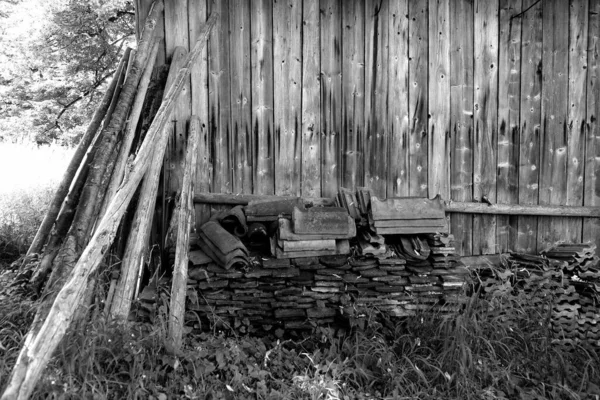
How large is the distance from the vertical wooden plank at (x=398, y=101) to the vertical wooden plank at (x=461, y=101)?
0.46 meters

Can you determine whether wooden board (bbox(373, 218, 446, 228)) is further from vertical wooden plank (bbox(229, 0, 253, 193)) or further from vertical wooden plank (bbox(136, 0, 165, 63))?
vertical wooden plank (bbox(136, 0, 165, 63))

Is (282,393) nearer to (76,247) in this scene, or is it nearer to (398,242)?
(76,247)

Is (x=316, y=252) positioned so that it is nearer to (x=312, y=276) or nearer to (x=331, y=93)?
(x=312, y=276)

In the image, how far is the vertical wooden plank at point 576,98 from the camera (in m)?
5.70

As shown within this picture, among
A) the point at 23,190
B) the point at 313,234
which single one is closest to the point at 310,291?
the point at 313,234

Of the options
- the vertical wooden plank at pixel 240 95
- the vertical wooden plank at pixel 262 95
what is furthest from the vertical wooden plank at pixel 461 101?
the vertical wooden plank at pixel 240 95

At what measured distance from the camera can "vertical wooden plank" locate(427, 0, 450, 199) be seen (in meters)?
5.50

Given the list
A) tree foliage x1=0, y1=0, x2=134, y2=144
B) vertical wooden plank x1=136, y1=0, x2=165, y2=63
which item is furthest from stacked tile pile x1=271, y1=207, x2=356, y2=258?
tree foliage x1=0, y1=0, x2=134, y2=144

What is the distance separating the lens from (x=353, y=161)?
17.8ft

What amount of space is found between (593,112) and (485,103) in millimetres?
1133

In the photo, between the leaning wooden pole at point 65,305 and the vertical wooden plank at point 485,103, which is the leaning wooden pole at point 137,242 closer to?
the leaning wooden pole at point 65,305

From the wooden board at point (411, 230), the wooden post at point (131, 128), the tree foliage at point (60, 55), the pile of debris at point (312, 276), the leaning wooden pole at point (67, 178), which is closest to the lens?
the wooden post at point (131, 128)

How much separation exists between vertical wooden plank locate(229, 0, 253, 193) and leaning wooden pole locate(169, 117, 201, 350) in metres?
0.35

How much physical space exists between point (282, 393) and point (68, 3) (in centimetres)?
851
